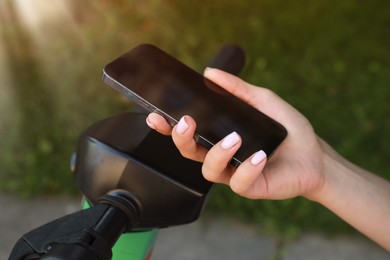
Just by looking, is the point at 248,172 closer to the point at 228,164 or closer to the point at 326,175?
the point at 228,164

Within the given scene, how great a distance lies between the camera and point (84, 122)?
9.57 ft

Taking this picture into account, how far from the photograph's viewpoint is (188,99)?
39.7 inches

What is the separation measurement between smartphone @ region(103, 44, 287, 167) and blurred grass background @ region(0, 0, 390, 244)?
5.26 ft

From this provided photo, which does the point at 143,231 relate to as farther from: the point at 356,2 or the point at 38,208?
the point at 356,2

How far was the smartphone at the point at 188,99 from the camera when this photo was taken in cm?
96

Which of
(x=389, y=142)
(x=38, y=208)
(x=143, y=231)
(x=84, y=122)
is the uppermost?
(x=143, y=231)

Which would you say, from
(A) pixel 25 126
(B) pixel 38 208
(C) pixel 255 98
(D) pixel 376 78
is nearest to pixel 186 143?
(C) pixel 255 98

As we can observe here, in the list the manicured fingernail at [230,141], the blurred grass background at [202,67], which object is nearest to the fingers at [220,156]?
the manicured fingernail at [230,141]

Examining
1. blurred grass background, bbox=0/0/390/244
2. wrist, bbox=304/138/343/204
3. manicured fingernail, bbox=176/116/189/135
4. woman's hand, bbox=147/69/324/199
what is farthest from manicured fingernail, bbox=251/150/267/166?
blurred grass background, bbox=0/0/390/244

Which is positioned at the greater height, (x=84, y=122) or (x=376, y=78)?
(x=376, y=78)

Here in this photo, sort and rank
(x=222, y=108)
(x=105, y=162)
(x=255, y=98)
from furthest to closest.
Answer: (x=255, y=98)
(x=222, y=108)
(x=105, y=162)

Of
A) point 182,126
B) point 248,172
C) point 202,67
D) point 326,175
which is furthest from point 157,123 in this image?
point 202,67

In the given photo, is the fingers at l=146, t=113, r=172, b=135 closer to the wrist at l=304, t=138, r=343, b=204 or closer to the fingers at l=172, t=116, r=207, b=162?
the fingers at l=172, t=116, r=207, b=162

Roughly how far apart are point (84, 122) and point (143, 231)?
6.40ft
